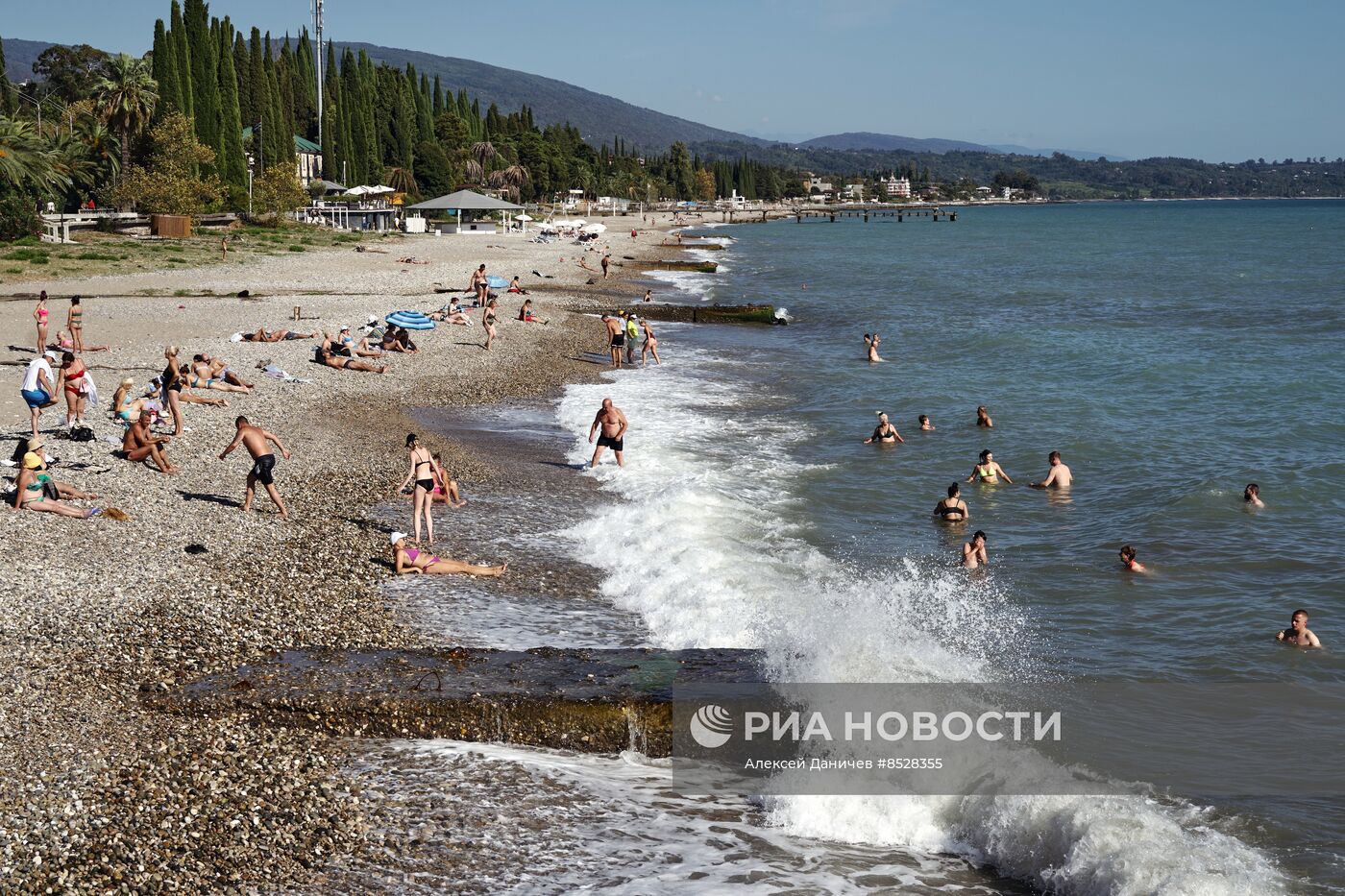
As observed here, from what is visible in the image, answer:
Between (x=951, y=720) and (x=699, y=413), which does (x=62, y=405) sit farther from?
(x=951, y=720)

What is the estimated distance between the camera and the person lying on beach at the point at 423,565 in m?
12.9

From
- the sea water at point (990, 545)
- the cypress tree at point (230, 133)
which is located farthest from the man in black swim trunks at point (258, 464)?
the cypress tree at point (230, 133)

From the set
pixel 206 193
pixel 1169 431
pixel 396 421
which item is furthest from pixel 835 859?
pixel 206 193

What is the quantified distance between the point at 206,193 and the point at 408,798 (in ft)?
186

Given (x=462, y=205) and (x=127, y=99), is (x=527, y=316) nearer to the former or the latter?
(x=127, y=99)

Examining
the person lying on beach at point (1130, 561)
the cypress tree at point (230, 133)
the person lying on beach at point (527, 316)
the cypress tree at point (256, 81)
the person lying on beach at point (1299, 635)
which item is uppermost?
the cypress tree at point (256, 81)

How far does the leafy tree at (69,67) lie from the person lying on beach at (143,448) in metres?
91.7

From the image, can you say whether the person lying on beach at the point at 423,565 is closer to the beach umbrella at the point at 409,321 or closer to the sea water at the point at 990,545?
the sea water at the point at 990,545

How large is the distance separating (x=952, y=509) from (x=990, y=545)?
1027 millimetres

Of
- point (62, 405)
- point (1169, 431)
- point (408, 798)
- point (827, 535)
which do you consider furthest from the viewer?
point (1169, 431)

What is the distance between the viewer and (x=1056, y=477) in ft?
62.2

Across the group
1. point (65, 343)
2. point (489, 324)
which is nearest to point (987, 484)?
point (489, 324)

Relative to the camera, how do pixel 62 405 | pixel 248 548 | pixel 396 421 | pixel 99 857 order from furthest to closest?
pixel 396 421 → pixel 62 405 → pixel 248 548 → pixel 99 857

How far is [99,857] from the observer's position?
702 centimetres
